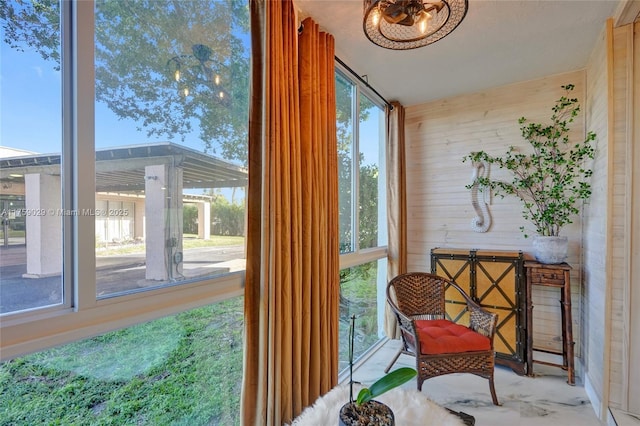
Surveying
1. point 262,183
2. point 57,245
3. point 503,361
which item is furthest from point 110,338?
point 503,361

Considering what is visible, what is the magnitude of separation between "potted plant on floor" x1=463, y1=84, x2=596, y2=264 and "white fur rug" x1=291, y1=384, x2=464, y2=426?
1933 millimetres

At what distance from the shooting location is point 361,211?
2803mm

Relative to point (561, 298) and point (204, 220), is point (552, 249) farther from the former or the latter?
point (204, 220)

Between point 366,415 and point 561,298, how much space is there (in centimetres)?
237

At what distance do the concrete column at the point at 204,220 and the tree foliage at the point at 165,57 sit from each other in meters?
0.28

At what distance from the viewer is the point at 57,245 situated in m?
0.98

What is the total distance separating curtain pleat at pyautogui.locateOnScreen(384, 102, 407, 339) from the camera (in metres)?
3.11

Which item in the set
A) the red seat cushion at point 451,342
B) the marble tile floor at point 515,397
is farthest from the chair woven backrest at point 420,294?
the marble tile floor at point 515,397

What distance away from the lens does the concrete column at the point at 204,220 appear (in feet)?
4.60

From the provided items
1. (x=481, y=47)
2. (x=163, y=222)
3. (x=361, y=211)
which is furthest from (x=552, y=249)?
(x=163, y=222)

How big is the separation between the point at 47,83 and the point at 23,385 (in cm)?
98

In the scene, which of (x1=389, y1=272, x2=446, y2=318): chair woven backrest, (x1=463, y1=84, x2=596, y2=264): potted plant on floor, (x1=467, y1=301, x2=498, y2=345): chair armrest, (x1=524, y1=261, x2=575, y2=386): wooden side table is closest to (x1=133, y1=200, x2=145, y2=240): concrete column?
(x1=389, y1=272, x2=446, y2=318): chair woven backrest

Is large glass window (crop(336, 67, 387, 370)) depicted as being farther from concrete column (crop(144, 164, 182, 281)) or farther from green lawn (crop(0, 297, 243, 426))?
concrete column (crop(144, 164, 182, 281))

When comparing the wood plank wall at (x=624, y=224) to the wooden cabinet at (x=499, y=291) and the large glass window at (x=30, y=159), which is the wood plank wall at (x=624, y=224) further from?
the large glass window at (x=30, y=159)
